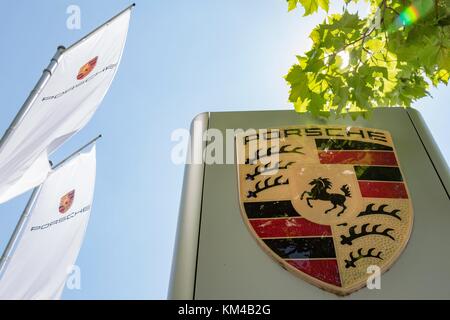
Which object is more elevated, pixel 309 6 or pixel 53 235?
pixel 53 235

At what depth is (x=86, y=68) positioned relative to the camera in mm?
7062

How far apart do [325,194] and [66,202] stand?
7387 millimetres

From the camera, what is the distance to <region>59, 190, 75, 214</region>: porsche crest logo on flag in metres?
8.64

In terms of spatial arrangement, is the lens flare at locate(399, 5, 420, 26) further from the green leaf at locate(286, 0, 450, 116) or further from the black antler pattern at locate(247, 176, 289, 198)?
the black antler pattern at locate(247, 176, 289, 198)

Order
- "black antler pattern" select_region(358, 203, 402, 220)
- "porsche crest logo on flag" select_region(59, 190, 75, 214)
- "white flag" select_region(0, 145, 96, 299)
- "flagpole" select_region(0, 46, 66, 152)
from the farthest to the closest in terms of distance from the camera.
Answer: "porsche crest logo on flag" select_region(59, 190, 75, 214) → "white flag" select_region(0, 145, 96, 299) → "flagpole" select_region(0, 46, 66, 152) → "black antler pattern" select_region(358, 203, 402, 220)

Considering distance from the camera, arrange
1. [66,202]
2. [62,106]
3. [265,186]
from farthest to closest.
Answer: [66,202], [62,106], [265,186]

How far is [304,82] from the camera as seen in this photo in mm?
3277

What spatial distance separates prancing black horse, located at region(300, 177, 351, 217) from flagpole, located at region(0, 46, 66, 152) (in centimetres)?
426

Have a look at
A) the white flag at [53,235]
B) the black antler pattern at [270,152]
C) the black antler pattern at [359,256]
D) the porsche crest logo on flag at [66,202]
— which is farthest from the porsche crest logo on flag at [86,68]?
the black antler pattern at [359,256]

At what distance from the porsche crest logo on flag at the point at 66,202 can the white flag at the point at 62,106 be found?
1.57 metres

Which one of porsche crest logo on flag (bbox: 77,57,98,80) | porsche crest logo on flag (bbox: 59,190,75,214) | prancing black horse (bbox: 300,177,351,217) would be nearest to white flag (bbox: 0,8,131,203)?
porsche crest logo on flag (bbox: 77,57,98,80)

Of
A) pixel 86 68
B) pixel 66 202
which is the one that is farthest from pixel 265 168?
pixel 66 202

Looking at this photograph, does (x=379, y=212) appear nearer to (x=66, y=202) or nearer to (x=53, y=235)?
(x=53, y=235)
